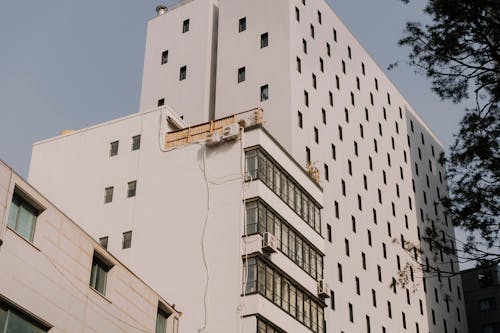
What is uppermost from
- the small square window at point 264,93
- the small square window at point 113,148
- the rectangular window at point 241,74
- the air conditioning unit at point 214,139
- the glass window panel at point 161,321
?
the rectangular window at point 241,74

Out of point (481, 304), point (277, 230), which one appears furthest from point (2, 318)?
point (481, 304)

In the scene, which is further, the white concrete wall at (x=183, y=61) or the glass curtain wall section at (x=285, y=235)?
the white concrete wall at (x=183, y=61)

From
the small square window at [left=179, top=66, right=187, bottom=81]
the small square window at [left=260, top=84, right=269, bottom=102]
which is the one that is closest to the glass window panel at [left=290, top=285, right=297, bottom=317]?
the small square window at [left=260, top=84, right=269, bottom=102]

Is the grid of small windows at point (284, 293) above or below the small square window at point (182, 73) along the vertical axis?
below

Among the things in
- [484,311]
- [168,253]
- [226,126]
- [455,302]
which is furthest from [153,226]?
[484,311]

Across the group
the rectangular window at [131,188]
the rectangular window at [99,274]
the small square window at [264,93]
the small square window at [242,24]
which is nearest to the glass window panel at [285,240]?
the rectangular window at [131,188]

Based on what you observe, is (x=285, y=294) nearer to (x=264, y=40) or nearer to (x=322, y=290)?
(x=322, y=290)

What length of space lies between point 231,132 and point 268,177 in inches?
121

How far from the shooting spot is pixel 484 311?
7900 cm

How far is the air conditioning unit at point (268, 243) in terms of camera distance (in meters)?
37.6

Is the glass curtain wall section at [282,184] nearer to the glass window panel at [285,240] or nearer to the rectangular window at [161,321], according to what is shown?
the glass window panel at [285,240]

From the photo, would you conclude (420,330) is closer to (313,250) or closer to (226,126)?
(313,250)

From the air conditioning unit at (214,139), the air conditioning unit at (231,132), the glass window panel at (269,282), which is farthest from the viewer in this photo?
the air conditioning unit at (214,139)

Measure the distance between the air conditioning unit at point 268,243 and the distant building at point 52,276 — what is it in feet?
26.0
